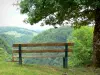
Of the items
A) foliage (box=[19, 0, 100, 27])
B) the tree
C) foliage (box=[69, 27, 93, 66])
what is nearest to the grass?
the tree

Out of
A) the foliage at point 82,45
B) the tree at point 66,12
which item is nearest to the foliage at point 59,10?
the tree at point 66,12

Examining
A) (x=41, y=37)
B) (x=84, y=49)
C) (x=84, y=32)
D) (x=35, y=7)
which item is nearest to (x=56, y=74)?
(x=35, y=7)

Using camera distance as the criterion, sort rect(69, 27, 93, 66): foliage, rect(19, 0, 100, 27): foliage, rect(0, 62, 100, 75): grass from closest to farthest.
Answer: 1. rect(0, 62, 100, 75): grass
2. rect(19, 0, 100, 27): foliage
3. rect(69, 27, 93, 66): foliage

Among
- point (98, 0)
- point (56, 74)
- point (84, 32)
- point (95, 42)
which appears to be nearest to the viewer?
point (56, 74)

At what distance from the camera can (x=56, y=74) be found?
14.8 metres

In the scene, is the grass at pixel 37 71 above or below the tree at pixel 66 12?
below

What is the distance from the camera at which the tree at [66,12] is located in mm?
16067

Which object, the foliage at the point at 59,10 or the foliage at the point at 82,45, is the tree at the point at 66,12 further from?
the foliage at the point at 82,45

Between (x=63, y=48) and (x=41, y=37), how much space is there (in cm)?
10020

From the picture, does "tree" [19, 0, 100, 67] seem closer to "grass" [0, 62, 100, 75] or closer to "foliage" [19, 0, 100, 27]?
"foliage" [19, 0, 100, 27]

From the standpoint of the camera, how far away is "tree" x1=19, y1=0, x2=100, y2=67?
52.7ft

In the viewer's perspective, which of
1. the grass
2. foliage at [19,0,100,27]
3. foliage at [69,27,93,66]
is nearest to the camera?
the grass

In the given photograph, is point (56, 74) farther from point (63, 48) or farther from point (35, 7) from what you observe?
point (35, 7)

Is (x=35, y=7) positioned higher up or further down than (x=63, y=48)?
higher up
